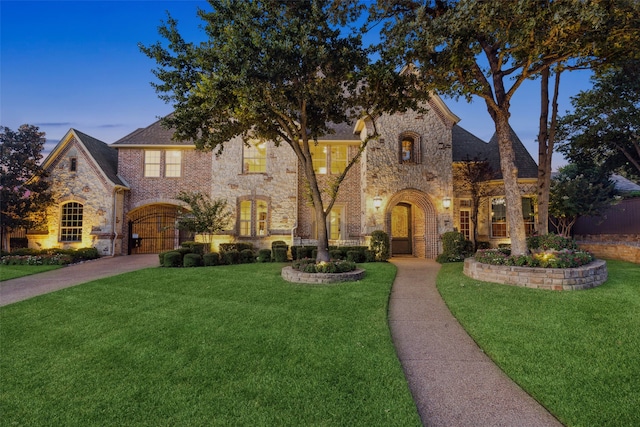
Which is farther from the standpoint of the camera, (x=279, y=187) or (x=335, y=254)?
(x=279, y=187)

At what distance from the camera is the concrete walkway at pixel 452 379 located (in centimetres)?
311

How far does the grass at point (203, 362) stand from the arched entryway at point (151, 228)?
1139 centimetres

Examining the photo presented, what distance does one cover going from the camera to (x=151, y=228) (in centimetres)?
1880

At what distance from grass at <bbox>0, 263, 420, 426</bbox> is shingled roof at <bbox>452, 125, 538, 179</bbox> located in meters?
13.8

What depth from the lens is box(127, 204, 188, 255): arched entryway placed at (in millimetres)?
18234

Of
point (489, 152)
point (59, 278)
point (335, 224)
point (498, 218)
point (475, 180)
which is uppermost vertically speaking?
point (489, 152)

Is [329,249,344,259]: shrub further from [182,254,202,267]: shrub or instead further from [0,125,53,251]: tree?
[0,125,53,251]: tree

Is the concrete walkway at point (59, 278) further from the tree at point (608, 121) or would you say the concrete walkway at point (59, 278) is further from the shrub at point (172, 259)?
the tree at point (608, 121)

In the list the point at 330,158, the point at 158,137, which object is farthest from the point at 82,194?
the point at 330,158

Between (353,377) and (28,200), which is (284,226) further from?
(353,377)

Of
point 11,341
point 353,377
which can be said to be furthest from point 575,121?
point 11,341

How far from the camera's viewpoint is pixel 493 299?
6.94 meters

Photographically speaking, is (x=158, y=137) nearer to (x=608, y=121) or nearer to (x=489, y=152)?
(x=489, y=152)

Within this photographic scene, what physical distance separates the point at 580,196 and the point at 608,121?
13.5 ft
